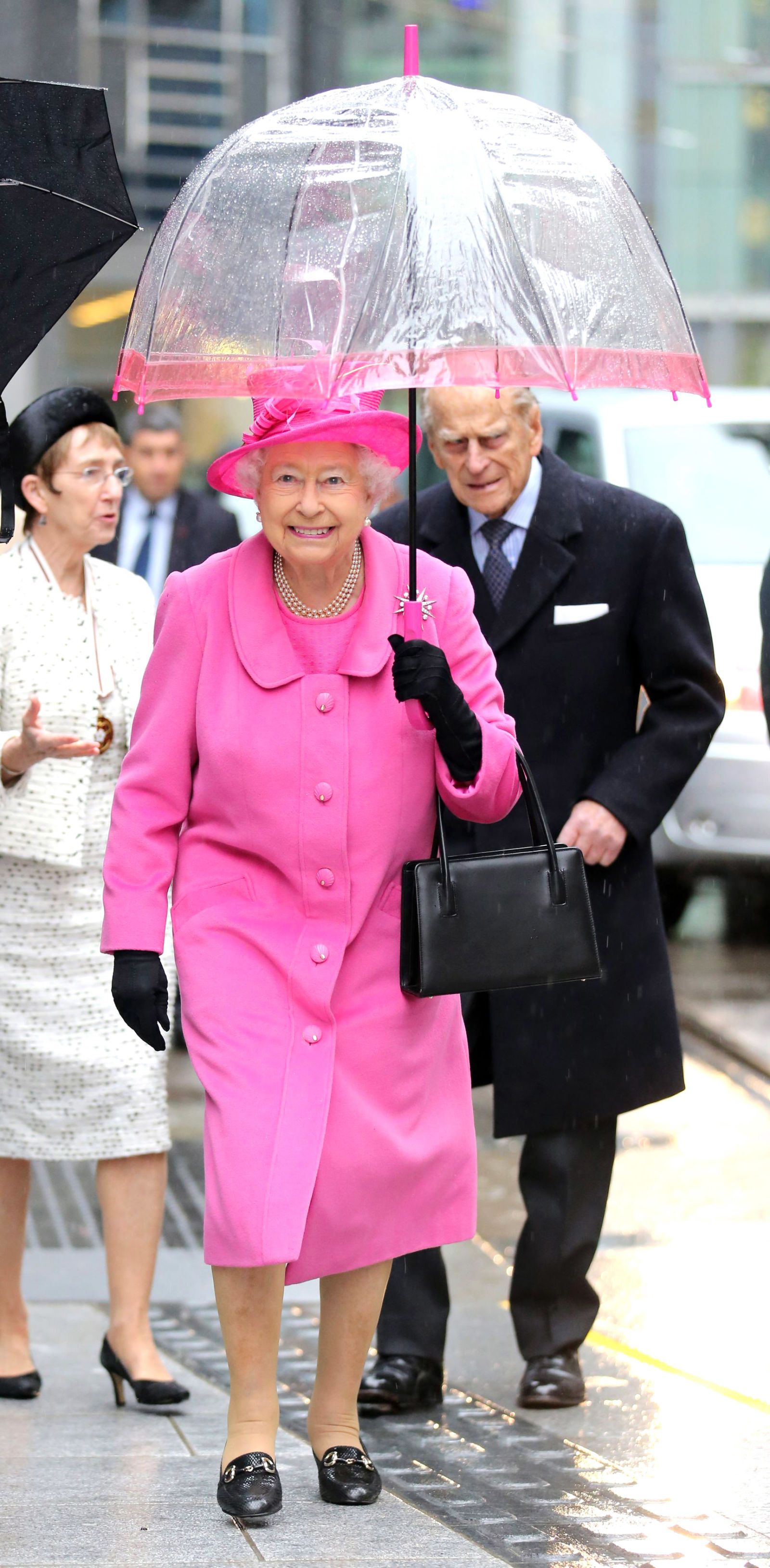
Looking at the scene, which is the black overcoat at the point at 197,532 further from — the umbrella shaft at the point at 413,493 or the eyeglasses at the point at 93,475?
the umbrella shaft at the point at 413,493

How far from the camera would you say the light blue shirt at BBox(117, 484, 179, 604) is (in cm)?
909

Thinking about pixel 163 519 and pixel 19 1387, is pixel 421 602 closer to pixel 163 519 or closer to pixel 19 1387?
pixel 19 1387

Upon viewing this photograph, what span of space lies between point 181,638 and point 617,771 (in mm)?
1208

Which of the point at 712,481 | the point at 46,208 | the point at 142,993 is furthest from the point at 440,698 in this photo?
the point at 712,481

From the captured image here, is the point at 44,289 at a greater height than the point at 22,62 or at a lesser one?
lesser

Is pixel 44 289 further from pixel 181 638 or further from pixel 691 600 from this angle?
pixel 691 600

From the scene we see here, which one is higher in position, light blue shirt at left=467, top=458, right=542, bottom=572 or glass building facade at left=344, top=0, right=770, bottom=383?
glass building facade at left=344, top=0, right=770, bottom=383

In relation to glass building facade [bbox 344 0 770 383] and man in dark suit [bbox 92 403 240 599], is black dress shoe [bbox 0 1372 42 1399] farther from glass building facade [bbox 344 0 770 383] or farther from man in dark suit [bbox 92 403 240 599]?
glass building facade [bbox 344 0 770 383]

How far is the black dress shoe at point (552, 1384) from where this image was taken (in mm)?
4637

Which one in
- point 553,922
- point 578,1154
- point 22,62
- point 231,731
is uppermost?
point 22,62

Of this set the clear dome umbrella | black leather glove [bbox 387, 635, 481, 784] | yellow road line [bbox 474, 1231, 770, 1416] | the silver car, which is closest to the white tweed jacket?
the clear dome umbrella

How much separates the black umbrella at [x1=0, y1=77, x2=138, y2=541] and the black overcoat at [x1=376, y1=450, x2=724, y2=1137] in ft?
4.38

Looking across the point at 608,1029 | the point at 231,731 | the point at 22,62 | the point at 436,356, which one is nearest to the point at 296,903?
the point at 231,731

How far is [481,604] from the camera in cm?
488
